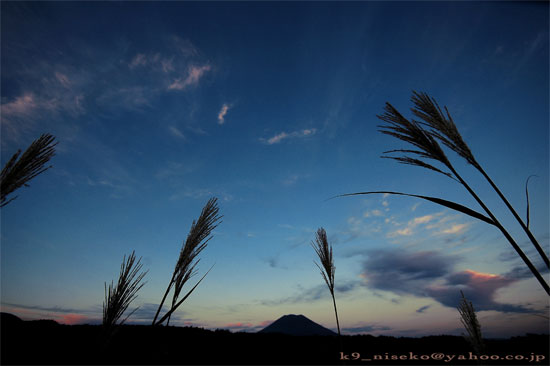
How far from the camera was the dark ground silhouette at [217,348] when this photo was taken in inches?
104

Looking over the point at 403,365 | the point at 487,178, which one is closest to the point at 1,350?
the point at 487,178

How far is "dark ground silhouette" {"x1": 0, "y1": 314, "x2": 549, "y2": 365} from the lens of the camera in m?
2.64

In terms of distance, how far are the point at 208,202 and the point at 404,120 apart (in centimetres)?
204

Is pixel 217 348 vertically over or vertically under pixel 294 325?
over

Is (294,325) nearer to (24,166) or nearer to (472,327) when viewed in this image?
(472,327)

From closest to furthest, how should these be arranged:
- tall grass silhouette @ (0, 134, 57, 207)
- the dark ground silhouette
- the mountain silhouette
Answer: tall grass silhouette @ (0, 134, 57, 207)
the dark ground silhouette
the mountain silhouette

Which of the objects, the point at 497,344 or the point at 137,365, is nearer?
the point at 137,365

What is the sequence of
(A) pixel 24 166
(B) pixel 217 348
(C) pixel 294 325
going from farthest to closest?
(C) pixel 294 325 < (B) pixel 217 348 < (A) pixel 24 166

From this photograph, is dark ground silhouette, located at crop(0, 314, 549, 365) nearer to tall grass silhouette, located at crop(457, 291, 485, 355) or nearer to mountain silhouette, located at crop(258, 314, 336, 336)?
tall grass silhouette, located at crop(457, 291, 485, 355)

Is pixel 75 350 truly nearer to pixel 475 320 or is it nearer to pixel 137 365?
pixel 137 365

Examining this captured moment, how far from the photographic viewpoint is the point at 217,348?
3680 mm

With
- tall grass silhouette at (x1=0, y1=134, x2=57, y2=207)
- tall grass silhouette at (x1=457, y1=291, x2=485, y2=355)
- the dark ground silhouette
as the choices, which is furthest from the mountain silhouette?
tall grass silhouette at (x1=0, y1=134, x2=57, y2=207)

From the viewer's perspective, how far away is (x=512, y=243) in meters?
1.09

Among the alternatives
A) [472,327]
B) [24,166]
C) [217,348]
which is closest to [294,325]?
[217,348]
